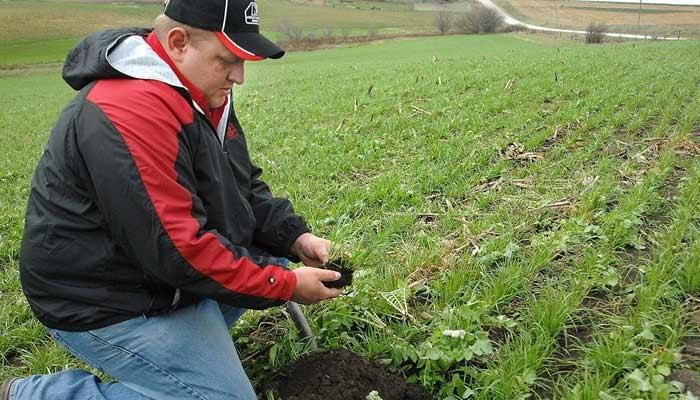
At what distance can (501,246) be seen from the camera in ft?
12.0

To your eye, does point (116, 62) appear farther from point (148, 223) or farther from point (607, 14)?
point (607, 14)

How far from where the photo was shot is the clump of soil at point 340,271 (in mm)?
2645

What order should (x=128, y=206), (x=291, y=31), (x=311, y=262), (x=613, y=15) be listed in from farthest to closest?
(x=613, y=15), (x=291, y=31), (x=311, y=262), (x=128, y=206)

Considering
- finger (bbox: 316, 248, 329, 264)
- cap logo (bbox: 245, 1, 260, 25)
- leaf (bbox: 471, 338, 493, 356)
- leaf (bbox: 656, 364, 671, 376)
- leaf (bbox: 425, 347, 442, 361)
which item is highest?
cap logo (bbox: 245, 1, 260, 25)

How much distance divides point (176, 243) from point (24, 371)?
1.71 m

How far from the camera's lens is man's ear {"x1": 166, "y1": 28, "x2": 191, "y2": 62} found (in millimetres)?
2250

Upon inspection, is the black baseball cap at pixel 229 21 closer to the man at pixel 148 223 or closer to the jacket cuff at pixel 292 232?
the man at pixel 148 223

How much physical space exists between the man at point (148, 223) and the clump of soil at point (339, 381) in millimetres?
227

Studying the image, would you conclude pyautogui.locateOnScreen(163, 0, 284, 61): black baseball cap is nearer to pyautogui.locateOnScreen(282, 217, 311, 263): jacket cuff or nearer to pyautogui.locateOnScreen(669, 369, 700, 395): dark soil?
pyautogui.locateOnScreen(282, 217, 311, 263): jacket cuff

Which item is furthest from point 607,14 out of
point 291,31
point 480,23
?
point 291,31

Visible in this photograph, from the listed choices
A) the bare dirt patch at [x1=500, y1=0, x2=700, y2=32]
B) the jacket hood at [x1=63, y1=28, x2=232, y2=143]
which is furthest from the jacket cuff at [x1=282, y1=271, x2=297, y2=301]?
the bare dirt patch at [x1=500, y1=0, x2=700, y2=32]

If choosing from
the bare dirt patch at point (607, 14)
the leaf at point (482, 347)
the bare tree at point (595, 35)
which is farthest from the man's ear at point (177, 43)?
the bare dirt patch at point (607, 14)

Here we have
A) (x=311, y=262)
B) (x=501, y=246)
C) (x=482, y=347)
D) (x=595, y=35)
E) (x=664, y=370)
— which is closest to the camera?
(x=664, y=370)

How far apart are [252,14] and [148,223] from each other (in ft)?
3.23
